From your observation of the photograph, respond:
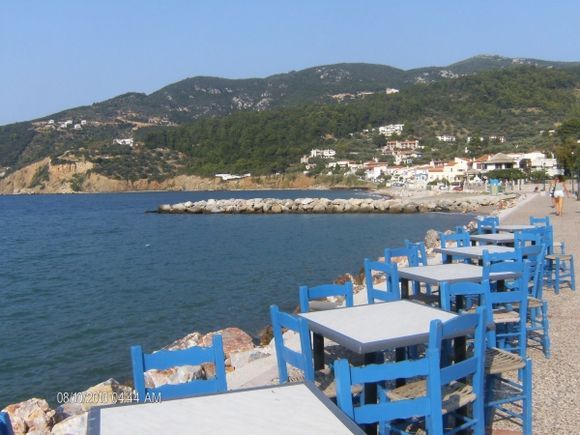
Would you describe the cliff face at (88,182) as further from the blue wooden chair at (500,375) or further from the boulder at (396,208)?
the blue wooden chair at (500,375)

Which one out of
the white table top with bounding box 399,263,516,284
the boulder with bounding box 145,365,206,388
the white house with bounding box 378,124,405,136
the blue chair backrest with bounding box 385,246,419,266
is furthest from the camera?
the white house with bounding box 378,124,405,136

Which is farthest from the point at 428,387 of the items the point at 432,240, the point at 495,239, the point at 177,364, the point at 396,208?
the point at 396,208

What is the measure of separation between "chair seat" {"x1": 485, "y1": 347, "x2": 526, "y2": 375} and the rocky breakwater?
120ft

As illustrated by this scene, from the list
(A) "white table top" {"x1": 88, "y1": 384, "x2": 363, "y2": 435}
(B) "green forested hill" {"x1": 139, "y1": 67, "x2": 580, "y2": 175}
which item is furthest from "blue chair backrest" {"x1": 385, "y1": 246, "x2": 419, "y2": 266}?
(B) "green forested hill" {"x1": 139, "y1": 67, "x2": 580, "y2": 175}

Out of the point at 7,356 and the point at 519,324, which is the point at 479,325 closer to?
the point at 519,324

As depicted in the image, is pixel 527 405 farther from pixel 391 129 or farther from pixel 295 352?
pixel 391 129

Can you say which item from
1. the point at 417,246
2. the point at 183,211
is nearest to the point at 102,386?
the point at 417,246

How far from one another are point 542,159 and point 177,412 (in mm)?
73890

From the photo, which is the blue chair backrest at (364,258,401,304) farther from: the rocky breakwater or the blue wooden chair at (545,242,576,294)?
the rocky breakwater

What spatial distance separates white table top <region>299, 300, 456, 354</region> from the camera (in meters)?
3.67

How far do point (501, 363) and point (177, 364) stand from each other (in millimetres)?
2246

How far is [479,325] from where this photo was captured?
12.3ft

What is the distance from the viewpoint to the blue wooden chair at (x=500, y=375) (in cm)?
431

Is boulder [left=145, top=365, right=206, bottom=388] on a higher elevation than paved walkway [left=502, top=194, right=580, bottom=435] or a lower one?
lower
